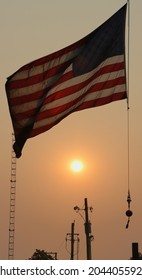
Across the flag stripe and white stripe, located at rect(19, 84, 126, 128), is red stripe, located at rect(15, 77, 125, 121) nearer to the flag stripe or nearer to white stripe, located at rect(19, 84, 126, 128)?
the flag stripe

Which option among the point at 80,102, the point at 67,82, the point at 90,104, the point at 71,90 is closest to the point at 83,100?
the point at 80,102

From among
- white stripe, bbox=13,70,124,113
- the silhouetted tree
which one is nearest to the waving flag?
white stripe, bbox=13,70,124,113

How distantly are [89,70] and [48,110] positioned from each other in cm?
222

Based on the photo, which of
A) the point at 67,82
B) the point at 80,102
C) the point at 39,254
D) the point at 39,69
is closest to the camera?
the point at 80,102

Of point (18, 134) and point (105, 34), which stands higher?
point (105, 34)

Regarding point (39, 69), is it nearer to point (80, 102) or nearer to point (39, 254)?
point (80, 102)

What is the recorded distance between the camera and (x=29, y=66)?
117 ft

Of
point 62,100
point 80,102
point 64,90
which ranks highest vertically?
point 64,90

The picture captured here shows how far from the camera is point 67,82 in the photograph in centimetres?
3600
